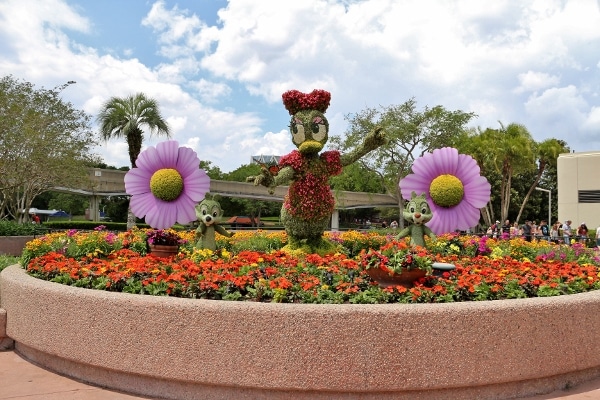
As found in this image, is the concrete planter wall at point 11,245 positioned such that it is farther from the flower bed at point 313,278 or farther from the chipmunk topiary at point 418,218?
the chipmunk topiary at point 418,218

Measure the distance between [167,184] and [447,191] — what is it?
4.77 m

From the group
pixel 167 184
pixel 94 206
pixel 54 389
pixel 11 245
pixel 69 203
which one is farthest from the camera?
pixel 69 203

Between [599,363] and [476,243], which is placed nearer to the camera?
[599,363]

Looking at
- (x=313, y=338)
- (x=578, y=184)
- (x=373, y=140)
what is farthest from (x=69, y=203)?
(x=313, y=338)

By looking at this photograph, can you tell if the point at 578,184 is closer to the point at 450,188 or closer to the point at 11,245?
the point at 450,188

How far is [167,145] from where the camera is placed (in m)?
9.86

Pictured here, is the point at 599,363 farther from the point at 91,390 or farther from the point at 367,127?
the point at 367,127

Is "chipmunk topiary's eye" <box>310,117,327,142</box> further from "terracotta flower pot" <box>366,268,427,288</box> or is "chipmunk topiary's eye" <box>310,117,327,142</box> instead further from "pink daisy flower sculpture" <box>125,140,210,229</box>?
"terracotta flower pot" <box>366,268,427,288</box>

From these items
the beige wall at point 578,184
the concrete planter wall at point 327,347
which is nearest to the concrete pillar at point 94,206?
the beige wall at point 578,184

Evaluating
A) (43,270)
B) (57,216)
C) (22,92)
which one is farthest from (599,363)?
(57,216)

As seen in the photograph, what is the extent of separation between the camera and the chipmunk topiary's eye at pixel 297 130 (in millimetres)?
10023

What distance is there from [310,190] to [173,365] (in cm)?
573

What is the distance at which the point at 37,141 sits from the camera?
2348 cm

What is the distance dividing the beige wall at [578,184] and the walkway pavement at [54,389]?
98.6 ft
